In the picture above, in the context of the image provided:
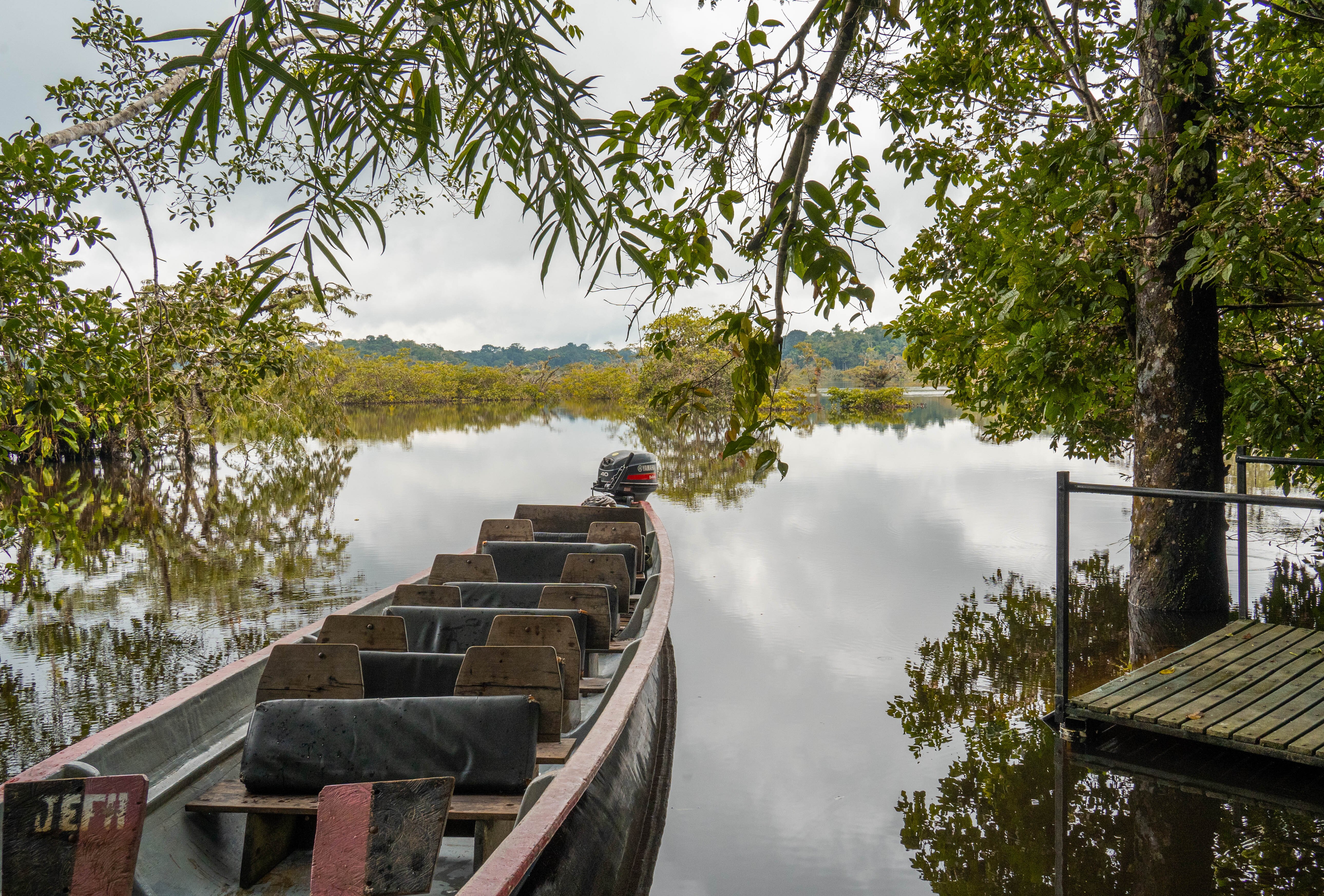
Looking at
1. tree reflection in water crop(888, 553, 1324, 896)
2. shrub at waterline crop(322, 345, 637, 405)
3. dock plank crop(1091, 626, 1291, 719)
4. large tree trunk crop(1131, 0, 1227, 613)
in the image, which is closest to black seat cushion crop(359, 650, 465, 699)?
tree reflection in water crop(888, 553, 1324, 896)

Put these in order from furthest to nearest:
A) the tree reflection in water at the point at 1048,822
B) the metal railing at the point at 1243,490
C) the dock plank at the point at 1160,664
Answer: the metal railing at the point at 1243,490
the dock plank at the point at 1160,664
the tree reflection in water at the point at 1048,822

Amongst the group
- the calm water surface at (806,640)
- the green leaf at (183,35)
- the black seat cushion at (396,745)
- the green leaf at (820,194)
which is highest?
the green leaf at (183,35)

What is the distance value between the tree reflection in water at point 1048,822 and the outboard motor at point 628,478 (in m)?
5.42

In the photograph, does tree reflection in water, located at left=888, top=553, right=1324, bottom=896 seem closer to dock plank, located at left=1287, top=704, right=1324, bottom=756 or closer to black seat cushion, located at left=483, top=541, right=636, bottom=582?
dock plank, located at left=1287, top=704, right=1324, bottom=756

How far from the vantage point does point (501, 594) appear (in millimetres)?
5602

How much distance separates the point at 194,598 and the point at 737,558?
6.92 meters

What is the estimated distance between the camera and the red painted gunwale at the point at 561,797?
2.18 metres

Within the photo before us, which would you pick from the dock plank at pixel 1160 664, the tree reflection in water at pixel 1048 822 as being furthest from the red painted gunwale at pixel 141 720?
the dock plank at pixel 1160 664

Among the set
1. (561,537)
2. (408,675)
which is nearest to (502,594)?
(408,675)

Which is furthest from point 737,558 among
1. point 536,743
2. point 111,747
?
point 111,747

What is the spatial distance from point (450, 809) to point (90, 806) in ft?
3.72

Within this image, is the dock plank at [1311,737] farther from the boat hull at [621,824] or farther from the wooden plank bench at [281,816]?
the wooden plank bench at [281,816]

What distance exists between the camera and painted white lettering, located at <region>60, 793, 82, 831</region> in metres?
2.47

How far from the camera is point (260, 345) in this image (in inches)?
288
